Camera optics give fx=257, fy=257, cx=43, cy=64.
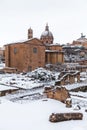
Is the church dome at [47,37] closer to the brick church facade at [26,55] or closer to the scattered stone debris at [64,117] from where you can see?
the brick church facade at [26,55]

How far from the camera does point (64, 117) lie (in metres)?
11.8

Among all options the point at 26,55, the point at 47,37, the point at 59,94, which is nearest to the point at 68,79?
the point at 59,94

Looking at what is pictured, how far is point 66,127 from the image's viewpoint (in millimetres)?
11055

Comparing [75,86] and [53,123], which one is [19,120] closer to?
[53,123]

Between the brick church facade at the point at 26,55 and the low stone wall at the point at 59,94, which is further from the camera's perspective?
the brick church facade at the point at 26,55

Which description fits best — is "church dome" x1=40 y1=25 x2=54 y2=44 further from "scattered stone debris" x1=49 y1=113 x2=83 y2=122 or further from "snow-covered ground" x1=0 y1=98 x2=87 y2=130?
"scattered stone debris" x1=49 y1=113 x2=83 y2=122

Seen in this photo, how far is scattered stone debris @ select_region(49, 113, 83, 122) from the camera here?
38.1ft

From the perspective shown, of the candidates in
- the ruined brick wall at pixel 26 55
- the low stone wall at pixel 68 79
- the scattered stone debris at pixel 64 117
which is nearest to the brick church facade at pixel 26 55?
the ruined brick wall at pixel 26 55

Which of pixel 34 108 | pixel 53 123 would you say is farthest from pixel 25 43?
pixel 53 123

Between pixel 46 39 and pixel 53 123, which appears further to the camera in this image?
pixel 46 39

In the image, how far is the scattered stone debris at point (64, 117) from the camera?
1161 cm

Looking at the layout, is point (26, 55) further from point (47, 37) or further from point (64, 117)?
point (64, 117)

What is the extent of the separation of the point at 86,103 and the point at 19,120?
643cm

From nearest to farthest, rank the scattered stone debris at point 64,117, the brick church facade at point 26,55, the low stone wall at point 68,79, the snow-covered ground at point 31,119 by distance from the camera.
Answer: the snow-covered ground at point 31,119 → the scattered stone debris at point 64,117 → the low stone wall at point 68,79 → the brick church facade at point 26,55
